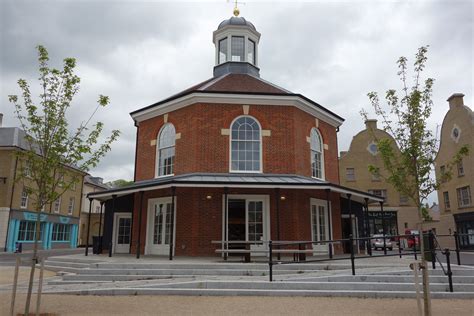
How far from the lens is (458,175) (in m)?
31.7

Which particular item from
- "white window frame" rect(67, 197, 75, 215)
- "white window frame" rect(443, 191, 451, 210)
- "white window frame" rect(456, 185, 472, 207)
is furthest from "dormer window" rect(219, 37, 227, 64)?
"white window frame" rect(67, 197, 75, 215)

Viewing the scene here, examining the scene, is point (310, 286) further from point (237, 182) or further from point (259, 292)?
point (237, 182)

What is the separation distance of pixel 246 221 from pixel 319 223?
3.53 m

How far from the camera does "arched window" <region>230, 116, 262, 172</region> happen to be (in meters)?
15.9

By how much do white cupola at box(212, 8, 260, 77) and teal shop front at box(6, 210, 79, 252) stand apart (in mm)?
15866

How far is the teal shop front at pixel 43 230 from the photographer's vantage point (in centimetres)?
2906

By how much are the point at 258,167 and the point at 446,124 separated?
84.3 ft

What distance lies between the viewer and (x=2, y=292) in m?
9.50

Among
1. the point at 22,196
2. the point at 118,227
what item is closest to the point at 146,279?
the point at 118,227

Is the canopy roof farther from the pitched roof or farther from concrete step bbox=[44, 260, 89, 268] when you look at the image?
the pitched roof

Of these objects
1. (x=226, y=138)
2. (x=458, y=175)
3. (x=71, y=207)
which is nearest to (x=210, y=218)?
(x=226, y=138)

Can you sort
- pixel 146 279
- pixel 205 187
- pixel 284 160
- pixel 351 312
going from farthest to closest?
pixel 284 160
pixel 205 187
pixel 146 279
pixel 351 312

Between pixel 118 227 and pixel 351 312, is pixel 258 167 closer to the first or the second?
pixel 118 227

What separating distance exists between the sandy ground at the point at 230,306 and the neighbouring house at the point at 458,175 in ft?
81.2
